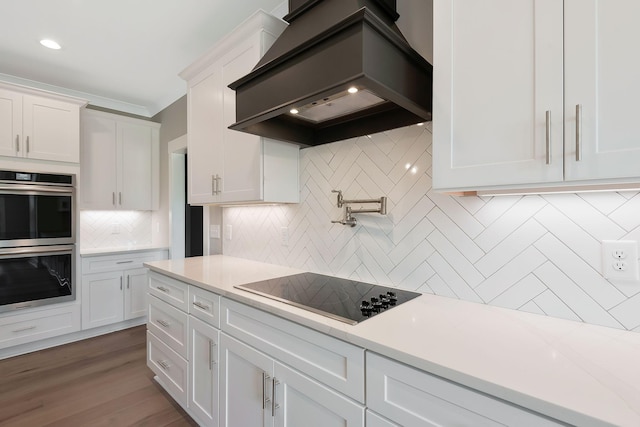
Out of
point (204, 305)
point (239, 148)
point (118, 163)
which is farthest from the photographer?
point (118, 163)

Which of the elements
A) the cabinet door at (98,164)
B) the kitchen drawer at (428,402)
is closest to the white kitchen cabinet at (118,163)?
the cabinet door at (98,164)

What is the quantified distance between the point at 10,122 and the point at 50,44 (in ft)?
2.64

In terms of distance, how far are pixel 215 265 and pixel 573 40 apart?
7.06ft

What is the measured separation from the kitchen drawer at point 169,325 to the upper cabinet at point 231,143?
765mm

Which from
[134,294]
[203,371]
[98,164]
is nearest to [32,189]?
[98,164]

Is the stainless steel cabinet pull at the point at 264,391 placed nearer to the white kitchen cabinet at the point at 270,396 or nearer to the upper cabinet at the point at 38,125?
the white kitchen cabinet at the point at 270,396

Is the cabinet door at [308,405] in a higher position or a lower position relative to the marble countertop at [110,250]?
lower

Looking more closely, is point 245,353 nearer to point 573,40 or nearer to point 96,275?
point 573,40

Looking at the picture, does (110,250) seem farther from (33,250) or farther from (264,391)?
(264,391)

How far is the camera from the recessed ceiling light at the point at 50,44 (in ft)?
7.91

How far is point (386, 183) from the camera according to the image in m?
1.57

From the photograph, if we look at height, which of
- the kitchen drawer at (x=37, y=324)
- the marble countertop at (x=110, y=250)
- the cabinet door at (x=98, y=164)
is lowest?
the kitchen drawer at (x=37, y=324)

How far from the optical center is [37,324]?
2.83 meters

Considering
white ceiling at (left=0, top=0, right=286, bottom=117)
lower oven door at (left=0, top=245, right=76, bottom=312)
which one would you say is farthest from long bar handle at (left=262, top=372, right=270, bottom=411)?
lower oven door at (left=0, top=245, right=76, bottom=312)
